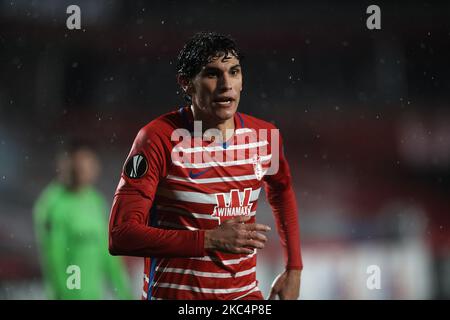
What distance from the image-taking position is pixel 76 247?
→ 3.46 meters

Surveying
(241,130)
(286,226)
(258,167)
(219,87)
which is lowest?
(286,226)

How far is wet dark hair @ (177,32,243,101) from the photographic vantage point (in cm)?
204

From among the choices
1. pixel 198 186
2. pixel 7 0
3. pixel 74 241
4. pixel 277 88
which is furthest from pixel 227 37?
pixel 7 0

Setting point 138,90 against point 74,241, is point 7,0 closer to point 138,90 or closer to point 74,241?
point 138,90

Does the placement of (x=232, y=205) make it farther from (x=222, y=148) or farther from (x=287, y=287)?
(x=287, y=287)

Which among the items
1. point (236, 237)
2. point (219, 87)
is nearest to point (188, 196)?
point (236, 237)

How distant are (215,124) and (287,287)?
2.20ft

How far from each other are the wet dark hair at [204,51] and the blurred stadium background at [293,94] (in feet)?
15.1

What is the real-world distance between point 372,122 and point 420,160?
2.32 ft

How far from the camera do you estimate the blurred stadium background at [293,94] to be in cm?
692

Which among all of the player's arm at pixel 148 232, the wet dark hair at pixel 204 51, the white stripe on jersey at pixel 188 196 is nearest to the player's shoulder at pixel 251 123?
the wet dark hair at pixel 204 51

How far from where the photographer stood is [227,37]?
6.84ft

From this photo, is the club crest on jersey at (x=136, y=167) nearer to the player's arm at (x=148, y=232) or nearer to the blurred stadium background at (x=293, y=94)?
the player's arm at (x=148, y=232)

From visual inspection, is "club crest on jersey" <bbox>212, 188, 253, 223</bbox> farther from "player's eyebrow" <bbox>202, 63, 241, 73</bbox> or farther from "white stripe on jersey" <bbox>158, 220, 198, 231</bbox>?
"player's eyebrow" <bbox>202, 63, 241, 73</bbox>
